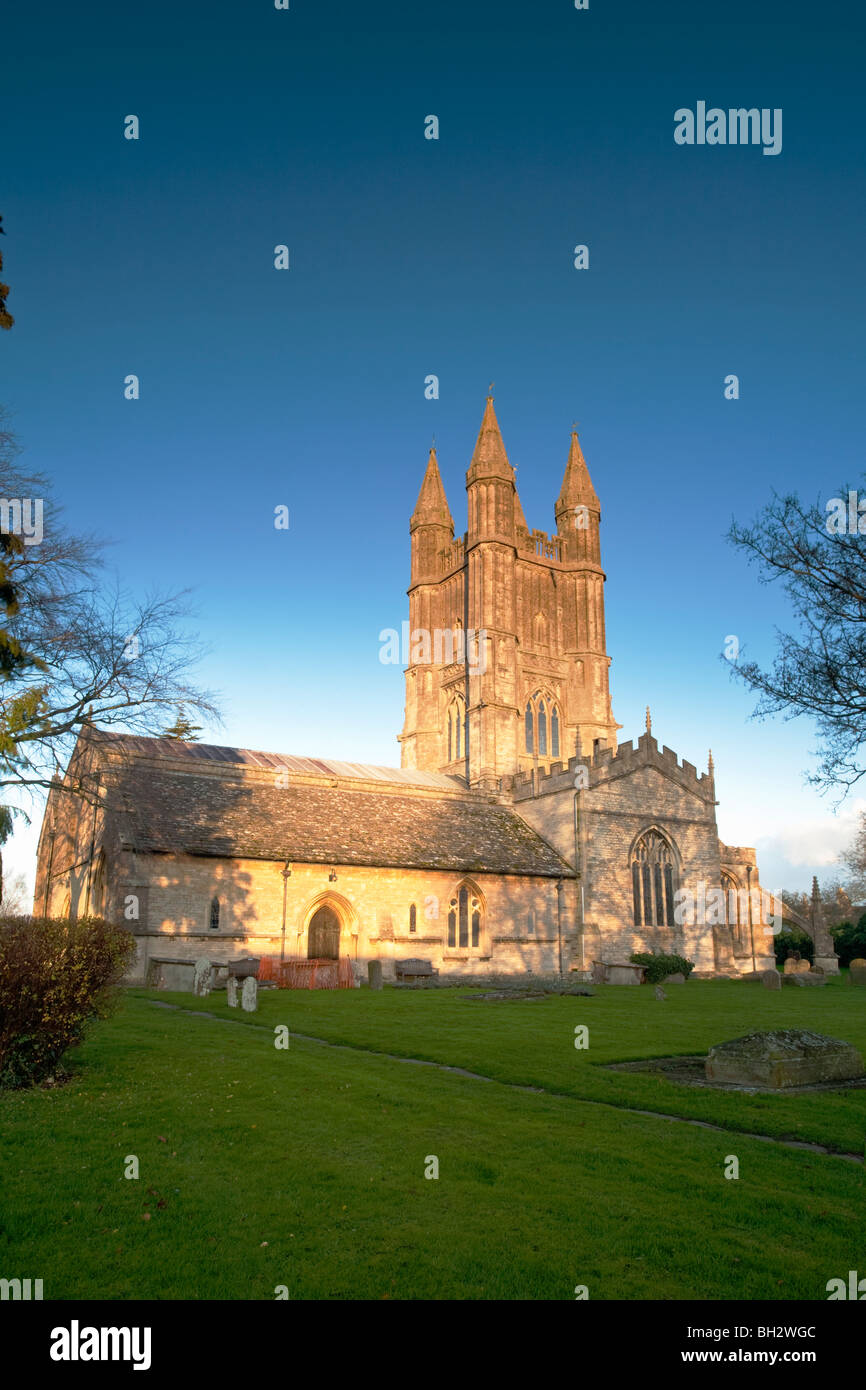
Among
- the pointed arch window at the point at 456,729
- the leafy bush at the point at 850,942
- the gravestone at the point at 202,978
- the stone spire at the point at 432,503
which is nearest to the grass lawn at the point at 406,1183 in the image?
the gravestone at the point at 202,978

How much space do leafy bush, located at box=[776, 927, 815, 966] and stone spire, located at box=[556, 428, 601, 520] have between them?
30001 mm

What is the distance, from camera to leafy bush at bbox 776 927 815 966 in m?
47.1

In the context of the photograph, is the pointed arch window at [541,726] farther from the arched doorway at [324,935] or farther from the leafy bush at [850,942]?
the arched doorway at [324,935]

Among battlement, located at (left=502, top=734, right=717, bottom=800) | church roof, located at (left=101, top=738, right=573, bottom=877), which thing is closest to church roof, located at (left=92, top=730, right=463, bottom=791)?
church roof, located at (left=101, top=738, right=573, bottom=877)

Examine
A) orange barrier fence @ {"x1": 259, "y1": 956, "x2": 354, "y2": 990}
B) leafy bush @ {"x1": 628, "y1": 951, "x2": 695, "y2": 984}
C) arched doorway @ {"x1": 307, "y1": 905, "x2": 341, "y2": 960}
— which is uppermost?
arched doorway @ {"x1": 307, "y1": 905, "x2": 341, "y2": 960}

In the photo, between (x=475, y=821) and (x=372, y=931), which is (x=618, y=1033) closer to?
(x=372, y=931)

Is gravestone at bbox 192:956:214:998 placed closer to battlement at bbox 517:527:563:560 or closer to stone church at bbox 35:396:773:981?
stone church at bbox 35:396:773:981

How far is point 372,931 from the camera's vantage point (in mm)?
31688

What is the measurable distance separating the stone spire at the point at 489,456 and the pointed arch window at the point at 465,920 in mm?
28691

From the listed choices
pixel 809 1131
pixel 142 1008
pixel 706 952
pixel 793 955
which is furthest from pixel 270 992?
pixel 793 955

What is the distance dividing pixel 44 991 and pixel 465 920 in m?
25.3

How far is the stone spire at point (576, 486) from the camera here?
61188 millimetres

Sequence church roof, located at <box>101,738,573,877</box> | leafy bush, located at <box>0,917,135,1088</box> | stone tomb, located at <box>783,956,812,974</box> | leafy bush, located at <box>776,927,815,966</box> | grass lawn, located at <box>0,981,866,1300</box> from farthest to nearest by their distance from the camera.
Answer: leafy bush, located at <box>776,927,815,966</box>, stone tomb, located at <box>783,956,812,974</box>, church roof, located at <box>101,738,573,877</box>, leafy bush, located at <box>0,917,135,1088</box>, grass lawn, located at <box>0,981,866,1300</box>

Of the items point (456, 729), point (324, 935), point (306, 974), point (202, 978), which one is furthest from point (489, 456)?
point (202, 978)
